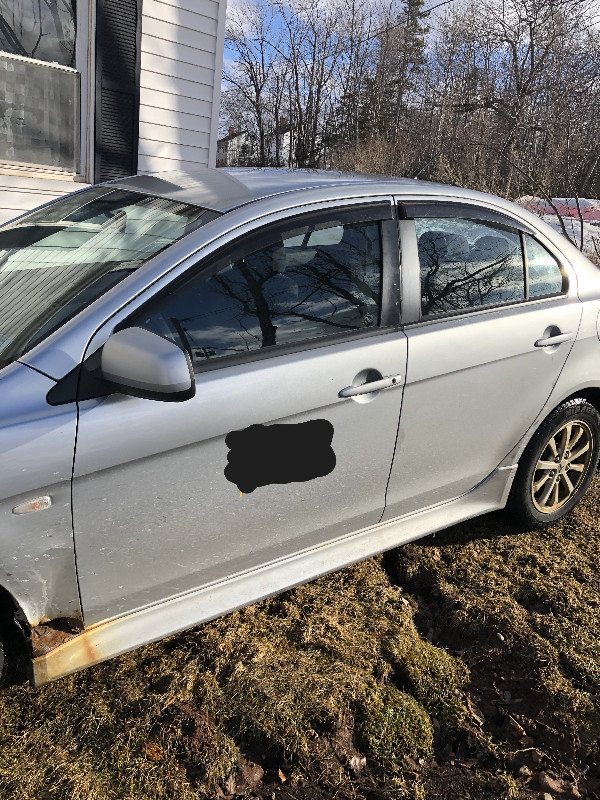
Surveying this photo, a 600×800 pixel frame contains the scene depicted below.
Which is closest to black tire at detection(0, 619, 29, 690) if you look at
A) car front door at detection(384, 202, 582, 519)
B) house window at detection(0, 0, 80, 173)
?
car front door at detection(384, 202, 582, 519)

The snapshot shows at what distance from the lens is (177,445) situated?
74.7 inches

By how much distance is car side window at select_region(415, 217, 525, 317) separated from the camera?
2510mm

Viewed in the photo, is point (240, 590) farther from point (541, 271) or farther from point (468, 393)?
point (541, 271)

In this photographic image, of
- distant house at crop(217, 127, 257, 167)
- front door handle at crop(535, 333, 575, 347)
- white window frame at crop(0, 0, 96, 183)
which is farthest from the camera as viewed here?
distant house at crop(217, 127, 257, 167)

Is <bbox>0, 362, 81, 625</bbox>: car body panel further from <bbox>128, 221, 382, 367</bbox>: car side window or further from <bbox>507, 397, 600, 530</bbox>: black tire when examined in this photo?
<bbox>507, 397, 600, 530</bbox>: black tire

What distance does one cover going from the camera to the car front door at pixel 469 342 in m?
2.46

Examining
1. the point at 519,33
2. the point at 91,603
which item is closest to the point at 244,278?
the point at 91,603

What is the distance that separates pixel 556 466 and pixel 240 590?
178 cm

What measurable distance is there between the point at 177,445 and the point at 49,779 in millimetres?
984

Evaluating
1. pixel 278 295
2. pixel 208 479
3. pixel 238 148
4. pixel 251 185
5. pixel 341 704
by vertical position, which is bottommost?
pixel 341 704

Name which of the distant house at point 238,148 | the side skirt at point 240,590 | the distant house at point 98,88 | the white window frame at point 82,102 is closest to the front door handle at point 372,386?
the side skirt at point 240,590

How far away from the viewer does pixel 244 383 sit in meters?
2.00

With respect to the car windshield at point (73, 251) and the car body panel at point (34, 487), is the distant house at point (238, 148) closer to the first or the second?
the car windshield at point (73, 251)

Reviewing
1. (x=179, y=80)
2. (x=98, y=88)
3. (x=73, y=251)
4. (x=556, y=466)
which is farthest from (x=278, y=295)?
(x=179, y=80)
